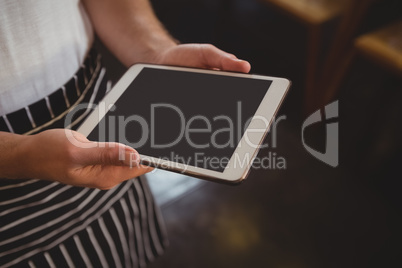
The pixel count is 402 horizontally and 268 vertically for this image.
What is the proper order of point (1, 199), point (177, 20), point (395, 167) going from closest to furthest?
1. point (1, 199)
2. point (395, 167)
3. point (177, 20)

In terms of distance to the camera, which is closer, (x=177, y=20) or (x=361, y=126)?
(x=361, y=126)

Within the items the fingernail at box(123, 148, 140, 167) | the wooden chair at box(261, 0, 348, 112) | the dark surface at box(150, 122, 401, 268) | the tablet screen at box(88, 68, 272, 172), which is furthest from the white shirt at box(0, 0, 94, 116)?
the wooden chair at box(261, 0, 348, 112)

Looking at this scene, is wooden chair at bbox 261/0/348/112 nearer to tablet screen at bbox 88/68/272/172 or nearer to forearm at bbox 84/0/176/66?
forearm at bbox 84/0/176/66

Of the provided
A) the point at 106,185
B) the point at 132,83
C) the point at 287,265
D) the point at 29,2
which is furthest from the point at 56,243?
the point at 287,265

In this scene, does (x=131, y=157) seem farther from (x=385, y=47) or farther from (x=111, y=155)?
(x=385, y=47)

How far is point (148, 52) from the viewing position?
0.83 metres

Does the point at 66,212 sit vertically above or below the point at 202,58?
below

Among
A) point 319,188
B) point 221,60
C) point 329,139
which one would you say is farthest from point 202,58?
point 329,139

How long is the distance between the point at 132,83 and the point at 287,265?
3.34 feet

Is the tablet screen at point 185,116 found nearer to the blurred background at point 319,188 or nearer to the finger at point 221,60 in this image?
the finger at point 221,60

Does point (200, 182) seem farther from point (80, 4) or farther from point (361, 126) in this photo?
point (80, 4)

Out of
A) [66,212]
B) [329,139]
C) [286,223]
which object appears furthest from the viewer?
[329,139]

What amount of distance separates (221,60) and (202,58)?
0.05m

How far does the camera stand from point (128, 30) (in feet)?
2.82
